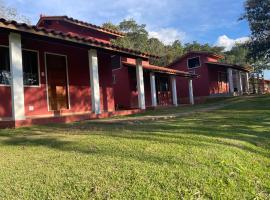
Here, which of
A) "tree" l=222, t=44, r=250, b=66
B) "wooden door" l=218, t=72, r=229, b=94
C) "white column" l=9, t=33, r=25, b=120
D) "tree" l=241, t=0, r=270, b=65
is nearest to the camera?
"white column" l=9, t=33, r=25, b=120

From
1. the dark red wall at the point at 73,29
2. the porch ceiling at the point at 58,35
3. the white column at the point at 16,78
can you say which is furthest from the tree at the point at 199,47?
the white column at the point at 16,78

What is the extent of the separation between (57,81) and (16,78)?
3652 mm

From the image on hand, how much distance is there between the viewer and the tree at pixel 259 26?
27531 mm

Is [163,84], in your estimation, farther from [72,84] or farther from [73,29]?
[72,84]

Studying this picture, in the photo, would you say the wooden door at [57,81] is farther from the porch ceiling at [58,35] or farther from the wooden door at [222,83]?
the wooden door at [222,83]

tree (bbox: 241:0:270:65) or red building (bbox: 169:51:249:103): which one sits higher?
tree (bbox: 241:0:270:65)

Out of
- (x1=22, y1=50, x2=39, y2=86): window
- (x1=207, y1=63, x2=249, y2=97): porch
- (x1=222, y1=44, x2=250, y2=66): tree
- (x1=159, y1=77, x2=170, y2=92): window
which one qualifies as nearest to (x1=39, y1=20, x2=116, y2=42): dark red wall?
(x1=22, y1=50, x2=39, y2=86): window

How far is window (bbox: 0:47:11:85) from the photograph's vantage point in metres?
11.3

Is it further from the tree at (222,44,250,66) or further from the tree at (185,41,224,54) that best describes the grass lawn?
the tree at (222,44,250,66)

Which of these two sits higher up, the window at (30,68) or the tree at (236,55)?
the tree at (236,55)

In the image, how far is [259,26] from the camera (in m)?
28.1

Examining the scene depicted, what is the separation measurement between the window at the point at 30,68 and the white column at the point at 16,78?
84.6 inches

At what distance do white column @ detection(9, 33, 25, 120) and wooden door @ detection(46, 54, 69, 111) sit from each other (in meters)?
2.98

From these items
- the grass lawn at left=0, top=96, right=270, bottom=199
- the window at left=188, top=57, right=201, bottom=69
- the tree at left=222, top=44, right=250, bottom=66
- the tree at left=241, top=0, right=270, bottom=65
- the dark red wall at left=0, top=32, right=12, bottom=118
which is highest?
the tree at left=222, top=44, right=250, bottom=66
